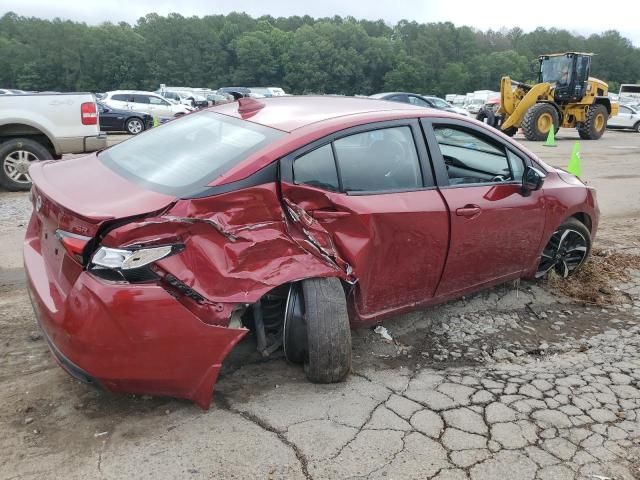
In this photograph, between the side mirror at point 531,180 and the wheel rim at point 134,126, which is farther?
the wheel rim at point 134,126

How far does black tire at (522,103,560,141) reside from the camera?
1770cm

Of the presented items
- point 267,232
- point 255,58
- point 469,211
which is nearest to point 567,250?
point 469,211

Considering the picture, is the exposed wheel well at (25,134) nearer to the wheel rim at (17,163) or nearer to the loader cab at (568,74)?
the wheel rim at (17,163)

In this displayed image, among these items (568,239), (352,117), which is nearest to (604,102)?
(568,239)

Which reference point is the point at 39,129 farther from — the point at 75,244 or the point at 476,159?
the point at 476,159

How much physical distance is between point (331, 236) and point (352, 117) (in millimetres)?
771

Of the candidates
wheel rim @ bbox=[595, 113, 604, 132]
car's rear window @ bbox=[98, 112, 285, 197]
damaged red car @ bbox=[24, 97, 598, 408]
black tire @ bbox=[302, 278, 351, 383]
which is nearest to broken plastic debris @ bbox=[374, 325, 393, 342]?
damaged red car @ bbox=[24, 97, 598, 408]

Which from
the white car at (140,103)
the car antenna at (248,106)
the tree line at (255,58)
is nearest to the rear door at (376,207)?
the car antenna at (248,106)

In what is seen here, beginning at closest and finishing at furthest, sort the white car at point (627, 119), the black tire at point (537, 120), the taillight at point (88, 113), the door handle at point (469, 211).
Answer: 1. the door handle at point (469, 211)
2. the taillight at point (88, 113)
3. the black tire at point (537, 120)
4. the white car at point (627, 119)

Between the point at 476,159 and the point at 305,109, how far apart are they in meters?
1.38

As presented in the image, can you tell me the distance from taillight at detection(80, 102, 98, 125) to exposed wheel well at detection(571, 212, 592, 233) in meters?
6.77

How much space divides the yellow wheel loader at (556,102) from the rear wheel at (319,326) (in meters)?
16.5

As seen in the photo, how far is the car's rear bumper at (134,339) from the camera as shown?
2484 mm

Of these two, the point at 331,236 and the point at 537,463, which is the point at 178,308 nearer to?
the point at 331,236
